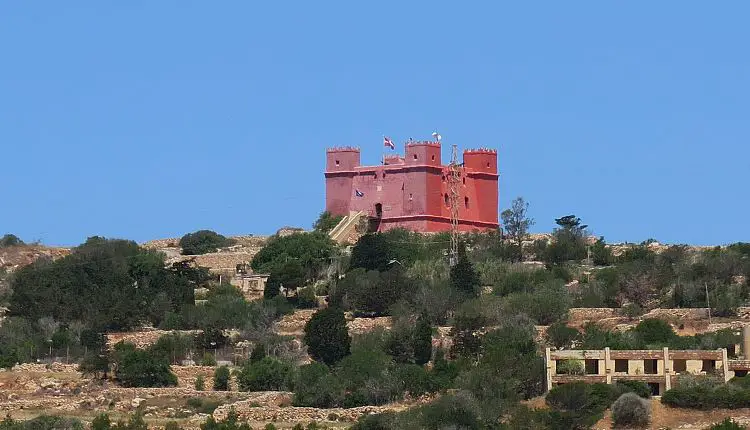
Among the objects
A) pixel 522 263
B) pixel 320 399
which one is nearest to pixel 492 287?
A: pixel 522 263

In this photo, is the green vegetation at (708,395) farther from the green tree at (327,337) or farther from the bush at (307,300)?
the bush at (307,300)

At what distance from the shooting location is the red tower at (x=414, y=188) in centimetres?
9344

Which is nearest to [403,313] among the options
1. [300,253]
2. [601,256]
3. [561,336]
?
[561,336]

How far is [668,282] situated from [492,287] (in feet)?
18.0

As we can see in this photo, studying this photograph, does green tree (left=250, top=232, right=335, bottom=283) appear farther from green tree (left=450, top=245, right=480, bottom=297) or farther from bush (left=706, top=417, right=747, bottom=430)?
bush (left=706, top=417, right=747, bottom=430)

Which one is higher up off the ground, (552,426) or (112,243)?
(112,243)

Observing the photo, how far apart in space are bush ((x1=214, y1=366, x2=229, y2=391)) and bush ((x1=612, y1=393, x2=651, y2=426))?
11.5m

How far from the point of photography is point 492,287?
86938 millimetres

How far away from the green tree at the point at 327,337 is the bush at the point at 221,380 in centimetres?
315

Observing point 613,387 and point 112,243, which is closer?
point 613,387

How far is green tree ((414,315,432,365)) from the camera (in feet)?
249

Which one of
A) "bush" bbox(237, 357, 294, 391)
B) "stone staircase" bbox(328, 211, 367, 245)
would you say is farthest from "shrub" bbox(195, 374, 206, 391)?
"stone staircase" bbox(328, 211, 367, 245)

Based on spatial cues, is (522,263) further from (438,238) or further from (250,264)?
(250,264)

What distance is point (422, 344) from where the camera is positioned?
76125 mm
